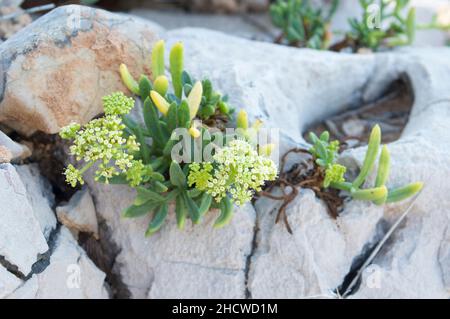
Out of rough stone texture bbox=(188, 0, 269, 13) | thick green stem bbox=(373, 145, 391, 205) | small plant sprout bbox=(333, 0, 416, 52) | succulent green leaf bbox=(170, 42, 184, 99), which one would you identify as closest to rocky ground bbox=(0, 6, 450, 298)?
thick green stem bbox=(373, 145, 391, 205)

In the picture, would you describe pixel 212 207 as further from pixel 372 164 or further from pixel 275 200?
pixel 372 164

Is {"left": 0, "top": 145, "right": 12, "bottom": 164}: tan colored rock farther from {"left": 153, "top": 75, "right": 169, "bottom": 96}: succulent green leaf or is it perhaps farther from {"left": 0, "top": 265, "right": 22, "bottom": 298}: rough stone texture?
{"left": 153, "top": 75, "right": 169, "bottom": 96}: succulent green leaf

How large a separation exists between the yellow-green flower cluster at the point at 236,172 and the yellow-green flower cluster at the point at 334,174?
1.16ft

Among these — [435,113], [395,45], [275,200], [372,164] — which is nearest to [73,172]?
[275,200]

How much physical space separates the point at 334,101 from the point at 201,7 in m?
1.37

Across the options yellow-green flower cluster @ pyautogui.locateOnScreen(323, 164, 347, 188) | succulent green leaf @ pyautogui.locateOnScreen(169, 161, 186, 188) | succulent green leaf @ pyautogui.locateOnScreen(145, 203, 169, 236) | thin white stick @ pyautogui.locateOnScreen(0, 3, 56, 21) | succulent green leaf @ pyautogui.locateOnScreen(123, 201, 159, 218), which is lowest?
succulent green leaf @ pyautogui.locateOnScreen(145, 203, 169, 236)

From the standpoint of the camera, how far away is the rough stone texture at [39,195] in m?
2.17

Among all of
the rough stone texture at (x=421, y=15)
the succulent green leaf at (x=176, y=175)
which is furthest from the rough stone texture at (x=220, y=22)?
the succulent green leaf at (x=176, y=175)

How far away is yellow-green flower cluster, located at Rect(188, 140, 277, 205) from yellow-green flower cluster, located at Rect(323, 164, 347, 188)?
353 millimetres

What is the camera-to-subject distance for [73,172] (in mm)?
1924

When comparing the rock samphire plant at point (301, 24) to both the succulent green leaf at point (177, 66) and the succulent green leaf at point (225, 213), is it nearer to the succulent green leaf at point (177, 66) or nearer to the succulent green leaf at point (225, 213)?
the succulent green leaf at point (177, 66)

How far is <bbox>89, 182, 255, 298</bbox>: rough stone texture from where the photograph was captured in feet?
7.32

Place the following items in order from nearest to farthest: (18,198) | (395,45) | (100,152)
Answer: (100,152) < (18,198) < (395,45)
